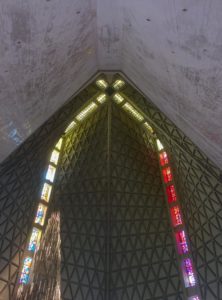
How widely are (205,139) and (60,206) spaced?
15016 mm

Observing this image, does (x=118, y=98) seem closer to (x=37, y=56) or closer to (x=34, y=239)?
(x=34, y=239)

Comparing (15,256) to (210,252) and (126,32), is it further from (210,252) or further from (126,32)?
(126,32)

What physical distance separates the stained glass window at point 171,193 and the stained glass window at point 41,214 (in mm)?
8092

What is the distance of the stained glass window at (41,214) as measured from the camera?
20203 mm

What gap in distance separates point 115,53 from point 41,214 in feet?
44.7

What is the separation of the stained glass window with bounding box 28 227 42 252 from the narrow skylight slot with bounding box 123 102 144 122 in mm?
10303

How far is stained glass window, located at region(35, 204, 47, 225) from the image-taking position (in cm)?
2020

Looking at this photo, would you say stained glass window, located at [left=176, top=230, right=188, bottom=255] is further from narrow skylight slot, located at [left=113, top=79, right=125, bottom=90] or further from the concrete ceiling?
the concrete ceiling

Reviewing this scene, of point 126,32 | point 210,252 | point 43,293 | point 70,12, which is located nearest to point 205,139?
point 126,32

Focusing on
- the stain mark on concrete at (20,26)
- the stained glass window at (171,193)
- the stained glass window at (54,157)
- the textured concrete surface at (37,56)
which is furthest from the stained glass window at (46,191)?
the stain mark on concrete at (20,26)

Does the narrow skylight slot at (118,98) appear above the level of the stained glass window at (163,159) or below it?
above

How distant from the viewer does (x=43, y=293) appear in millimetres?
18469

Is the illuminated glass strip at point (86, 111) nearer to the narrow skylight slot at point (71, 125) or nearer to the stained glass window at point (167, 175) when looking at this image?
the narrow skylight slot at point (71, 125)

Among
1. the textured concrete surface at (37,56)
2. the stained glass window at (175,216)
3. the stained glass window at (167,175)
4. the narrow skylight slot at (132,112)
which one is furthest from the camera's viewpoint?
the narrow skylight slot at (132,112)
